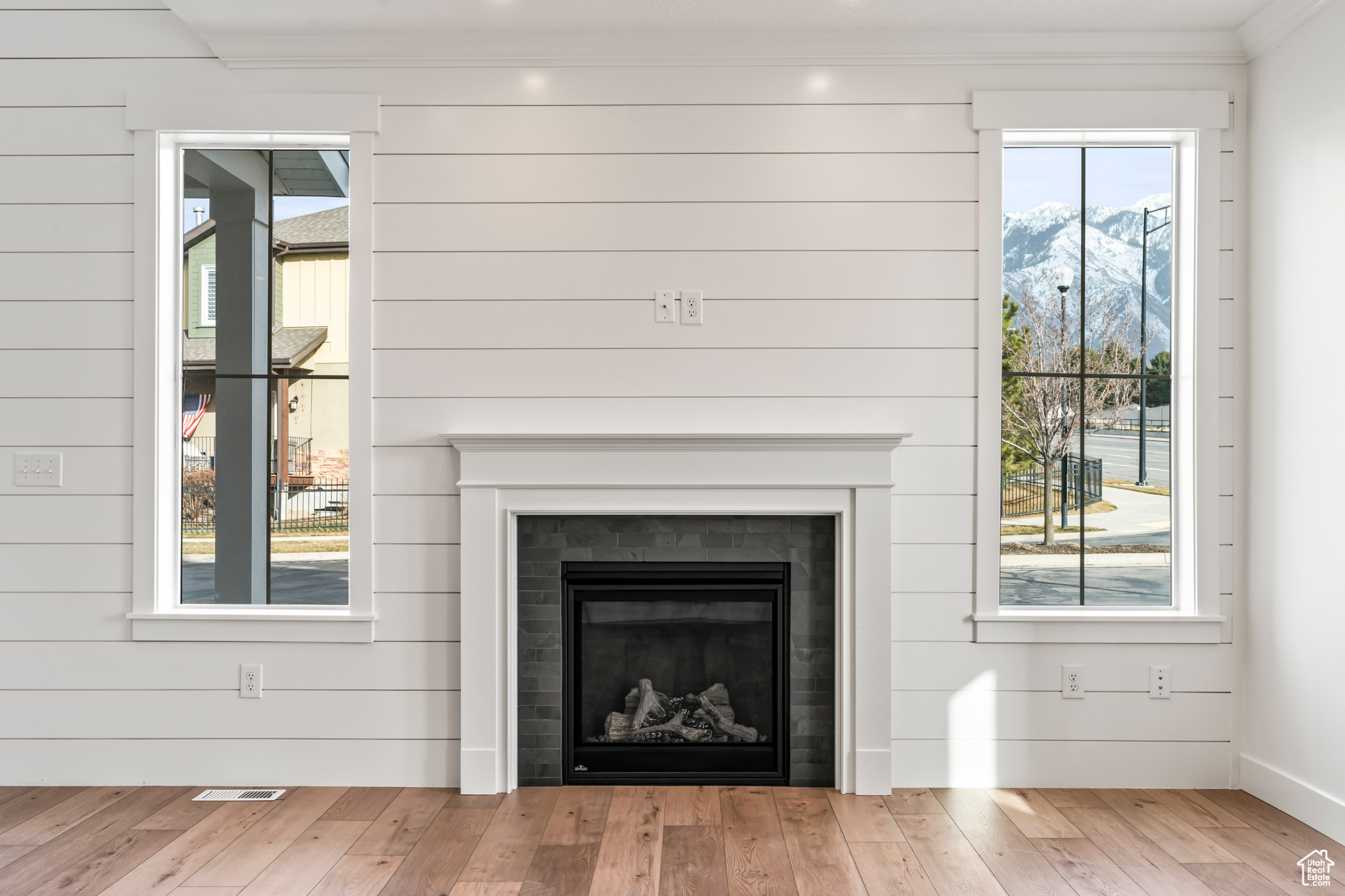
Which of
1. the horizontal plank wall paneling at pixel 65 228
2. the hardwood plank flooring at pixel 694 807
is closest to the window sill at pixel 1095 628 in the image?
the hardwood plank flooring at pixel 694 807

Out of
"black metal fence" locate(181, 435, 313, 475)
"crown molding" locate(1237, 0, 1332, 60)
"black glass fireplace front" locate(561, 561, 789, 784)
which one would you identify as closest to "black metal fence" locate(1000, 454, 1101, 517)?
"black glass fireplace front" locate(561, 561, 789, 784)

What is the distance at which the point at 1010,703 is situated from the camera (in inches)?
109

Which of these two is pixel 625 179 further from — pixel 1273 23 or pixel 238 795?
pixel 238 795

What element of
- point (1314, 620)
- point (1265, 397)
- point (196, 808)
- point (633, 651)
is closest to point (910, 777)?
point (633, 651)

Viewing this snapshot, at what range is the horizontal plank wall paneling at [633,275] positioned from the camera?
2775 mm

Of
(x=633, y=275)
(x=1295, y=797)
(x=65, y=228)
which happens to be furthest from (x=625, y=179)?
(x=1295, y=797)

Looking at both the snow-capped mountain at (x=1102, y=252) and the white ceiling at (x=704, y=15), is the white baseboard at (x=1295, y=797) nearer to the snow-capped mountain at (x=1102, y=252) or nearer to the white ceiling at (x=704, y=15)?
the snow-capped mountain at (x=1102, y=252)

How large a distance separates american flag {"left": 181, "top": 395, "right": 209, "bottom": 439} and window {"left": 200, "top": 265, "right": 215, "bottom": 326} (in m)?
0.26

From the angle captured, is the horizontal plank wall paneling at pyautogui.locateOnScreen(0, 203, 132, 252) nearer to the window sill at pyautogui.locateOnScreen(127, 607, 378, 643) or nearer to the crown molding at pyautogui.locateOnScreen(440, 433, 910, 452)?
the window sill at pyautogui.locateOnScreen(127, 607, 378, 643)

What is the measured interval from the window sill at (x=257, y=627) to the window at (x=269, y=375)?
0.41 ft

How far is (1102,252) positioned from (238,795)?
3.47m

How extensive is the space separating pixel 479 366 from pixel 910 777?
202 cm

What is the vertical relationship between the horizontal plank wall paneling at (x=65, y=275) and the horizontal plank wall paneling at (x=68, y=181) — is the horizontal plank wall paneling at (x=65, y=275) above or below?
below

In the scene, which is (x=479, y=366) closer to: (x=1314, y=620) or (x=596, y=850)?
(x=596, y=850)
